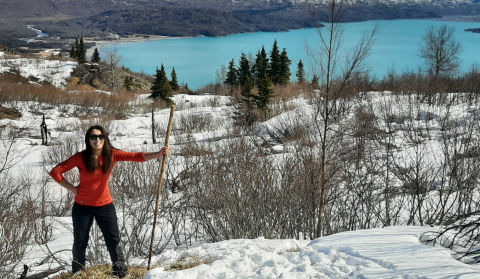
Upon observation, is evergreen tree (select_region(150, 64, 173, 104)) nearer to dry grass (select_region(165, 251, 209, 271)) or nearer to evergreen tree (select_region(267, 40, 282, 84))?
evergreen tree (select_region(267, 40, 282, 84))

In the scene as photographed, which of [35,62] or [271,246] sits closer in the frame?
[271,246]

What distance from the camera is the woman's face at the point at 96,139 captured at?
419 cm

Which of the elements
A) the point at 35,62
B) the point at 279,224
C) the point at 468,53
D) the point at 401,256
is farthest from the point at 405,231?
the point at 468,53

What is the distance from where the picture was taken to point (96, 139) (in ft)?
13.8

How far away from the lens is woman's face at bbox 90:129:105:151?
4191 mm

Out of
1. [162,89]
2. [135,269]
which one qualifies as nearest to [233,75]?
[162,89]

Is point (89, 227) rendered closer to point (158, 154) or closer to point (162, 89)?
point (158, 154)

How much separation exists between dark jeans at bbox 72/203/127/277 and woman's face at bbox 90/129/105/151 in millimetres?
710

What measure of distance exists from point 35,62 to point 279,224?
42852 millimetres

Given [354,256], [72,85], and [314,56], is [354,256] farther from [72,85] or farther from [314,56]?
[72,85]

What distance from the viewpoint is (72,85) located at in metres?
38.6

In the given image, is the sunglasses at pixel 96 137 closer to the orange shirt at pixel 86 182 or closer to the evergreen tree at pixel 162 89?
the orange shirt at pixel 86 182

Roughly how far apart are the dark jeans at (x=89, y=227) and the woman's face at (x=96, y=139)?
71cm

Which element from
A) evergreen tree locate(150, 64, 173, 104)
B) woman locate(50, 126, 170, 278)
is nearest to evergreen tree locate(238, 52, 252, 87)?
evergreen tree locate(150, 64, 173, 104)
